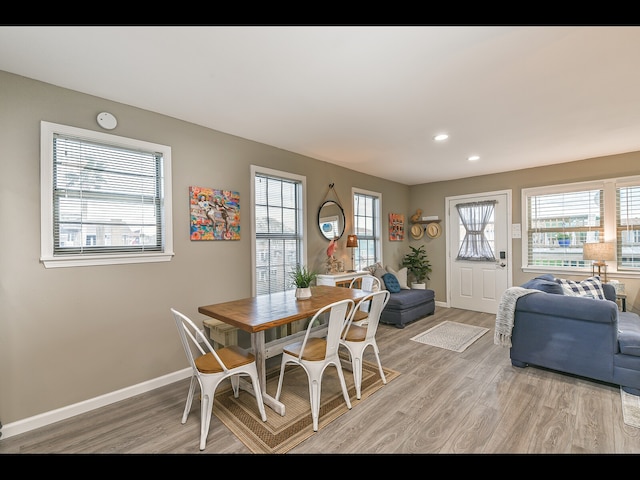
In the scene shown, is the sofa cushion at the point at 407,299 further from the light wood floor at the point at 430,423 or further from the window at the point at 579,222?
the window at the point at 579,222

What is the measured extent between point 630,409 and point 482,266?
10.6 ft

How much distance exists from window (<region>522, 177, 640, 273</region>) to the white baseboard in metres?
5.33

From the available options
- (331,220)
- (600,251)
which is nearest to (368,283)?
(331,220)

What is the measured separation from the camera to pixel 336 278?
392cm

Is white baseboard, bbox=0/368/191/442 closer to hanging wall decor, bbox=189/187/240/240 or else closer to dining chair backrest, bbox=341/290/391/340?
hanging wall decor, bbox=189/187/240/240

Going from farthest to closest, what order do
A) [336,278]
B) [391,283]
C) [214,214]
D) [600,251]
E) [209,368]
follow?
[391,283] → [336,278] → [600,251] → [214,214] → [209,368]

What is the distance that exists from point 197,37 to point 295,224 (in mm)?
2499

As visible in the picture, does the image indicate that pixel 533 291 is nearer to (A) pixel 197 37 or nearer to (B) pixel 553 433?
(B) pixel 553 433

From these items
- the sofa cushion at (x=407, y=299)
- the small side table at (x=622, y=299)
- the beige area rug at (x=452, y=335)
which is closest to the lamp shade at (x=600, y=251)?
the small side table at (x=622, y=299)

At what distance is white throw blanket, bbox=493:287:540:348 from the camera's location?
2893 millimetres

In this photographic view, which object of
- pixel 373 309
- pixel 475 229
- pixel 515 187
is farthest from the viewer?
pixel 475 229

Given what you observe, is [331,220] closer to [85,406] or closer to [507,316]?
[507,316]

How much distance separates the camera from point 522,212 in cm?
480

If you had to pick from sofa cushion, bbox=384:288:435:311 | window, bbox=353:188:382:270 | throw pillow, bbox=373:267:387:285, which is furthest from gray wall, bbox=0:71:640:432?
throw pillow, bbox=373:267:387:285
